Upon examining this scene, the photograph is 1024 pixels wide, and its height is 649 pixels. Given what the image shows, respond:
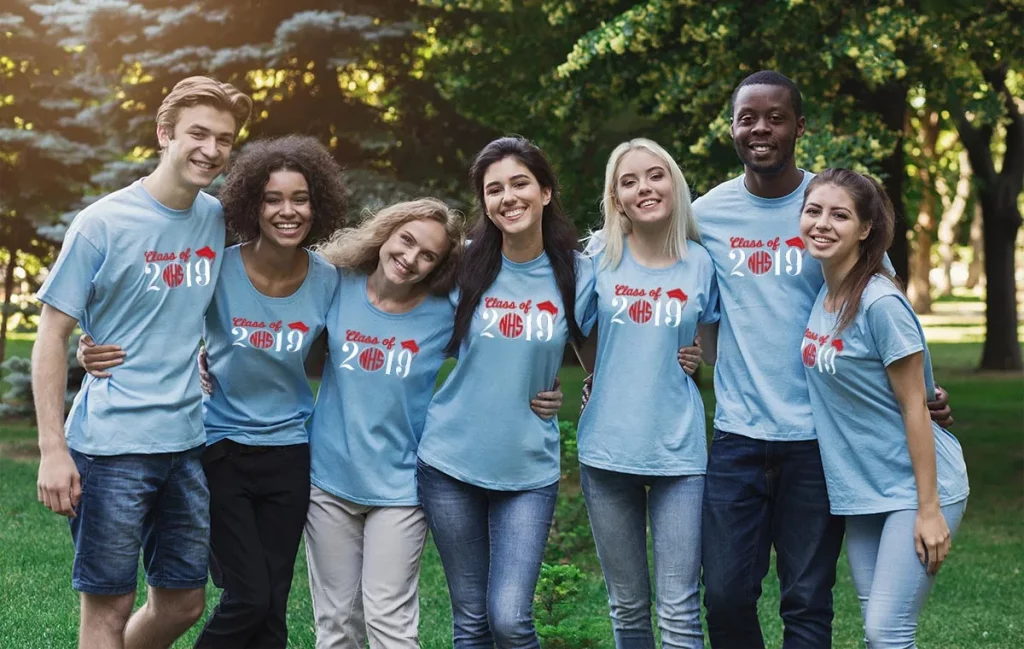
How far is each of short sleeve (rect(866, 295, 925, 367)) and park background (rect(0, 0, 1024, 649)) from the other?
3035mm

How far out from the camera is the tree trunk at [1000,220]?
18.2 metres

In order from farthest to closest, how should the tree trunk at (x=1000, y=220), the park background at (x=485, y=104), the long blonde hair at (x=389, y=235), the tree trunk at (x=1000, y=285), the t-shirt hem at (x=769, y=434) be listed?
the tree trunk at (x=1000, y=285), the tree trunk at (x=1000, y=220), the park background at (x=485, y=104), the long blonde hair at (x=389, y=235), the t-shirt hem at (x=769, y=434)

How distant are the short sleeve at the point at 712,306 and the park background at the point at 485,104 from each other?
2.51 meters

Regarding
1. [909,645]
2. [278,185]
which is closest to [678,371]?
[909,645]

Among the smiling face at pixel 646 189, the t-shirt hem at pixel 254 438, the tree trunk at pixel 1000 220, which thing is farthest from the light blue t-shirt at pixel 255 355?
the tree trunk at pixel 1000 220

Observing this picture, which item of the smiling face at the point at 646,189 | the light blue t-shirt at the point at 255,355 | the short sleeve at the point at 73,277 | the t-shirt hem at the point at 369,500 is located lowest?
the t-shirt hem at the point at 369,500

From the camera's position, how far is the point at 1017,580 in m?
9.06

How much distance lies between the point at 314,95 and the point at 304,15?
62.9 inches

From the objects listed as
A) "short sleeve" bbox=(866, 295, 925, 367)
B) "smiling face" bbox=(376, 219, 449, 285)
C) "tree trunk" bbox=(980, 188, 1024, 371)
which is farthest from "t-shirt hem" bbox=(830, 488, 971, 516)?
"tree trunk" bbox=(980, 188, 1024, 371)

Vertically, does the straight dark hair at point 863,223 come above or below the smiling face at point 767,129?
below

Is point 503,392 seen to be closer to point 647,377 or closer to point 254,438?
point 647,377

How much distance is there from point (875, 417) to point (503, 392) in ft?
4.21

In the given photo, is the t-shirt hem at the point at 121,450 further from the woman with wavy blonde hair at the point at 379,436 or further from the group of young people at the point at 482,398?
the woman with wavy blonde hair at the point at 379,436

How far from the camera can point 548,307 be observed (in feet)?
14.8
